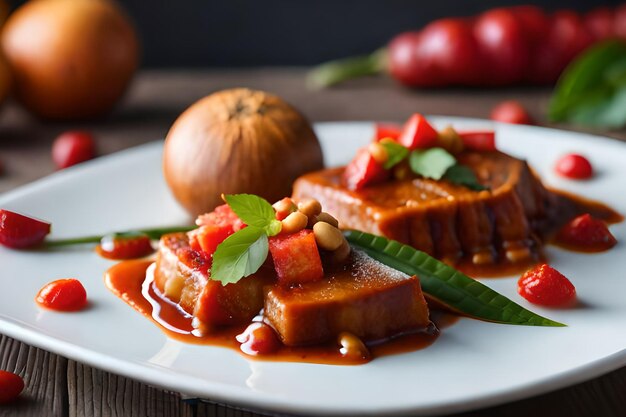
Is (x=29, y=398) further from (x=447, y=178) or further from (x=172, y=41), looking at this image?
(x=172, y=41)

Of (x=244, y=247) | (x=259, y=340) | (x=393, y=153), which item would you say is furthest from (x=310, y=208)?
(x=393, y=153)

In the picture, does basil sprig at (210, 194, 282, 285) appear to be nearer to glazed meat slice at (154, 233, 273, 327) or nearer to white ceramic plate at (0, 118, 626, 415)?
glazed meat slice at (154, 233, 273, 327)

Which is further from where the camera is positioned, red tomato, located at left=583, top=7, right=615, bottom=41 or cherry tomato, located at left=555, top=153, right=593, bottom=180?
red tomato, located at left=583, top=7, right=615, bottom=41

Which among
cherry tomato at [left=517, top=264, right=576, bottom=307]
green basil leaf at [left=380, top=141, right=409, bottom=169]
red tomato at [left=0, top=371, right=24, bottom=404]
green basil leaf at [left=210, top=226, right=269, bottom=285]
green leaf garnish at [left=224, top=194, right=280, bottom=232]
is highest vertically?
green leaf garnish at [left=224, top=194, right=280, bottom=232]

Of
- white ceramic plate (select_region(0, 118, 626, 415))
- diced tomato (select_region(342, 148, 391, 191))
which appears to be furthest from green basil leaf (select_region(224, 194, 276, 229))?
diced tomato (select_region(342, 148, 391, 191))

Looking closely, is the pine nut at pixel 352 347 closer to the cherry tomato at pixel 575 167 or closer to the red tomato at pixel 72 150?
the cherry tomato at pixel 575 167

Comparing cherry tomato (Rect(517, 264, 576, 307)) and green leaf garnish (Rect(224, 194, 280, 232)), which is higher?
green leaf garnish (Rect(224, 194, 280, 232))
